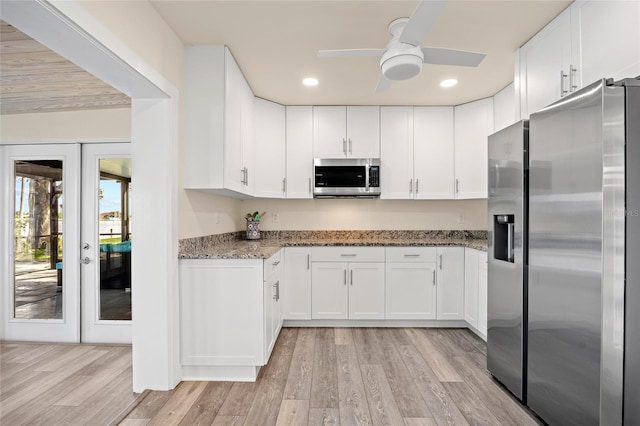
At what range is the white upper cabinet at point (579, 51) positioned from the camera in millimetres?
1682

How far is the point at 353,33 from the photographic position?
235cm

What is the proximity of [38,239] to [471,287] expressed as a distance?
420 centimetres

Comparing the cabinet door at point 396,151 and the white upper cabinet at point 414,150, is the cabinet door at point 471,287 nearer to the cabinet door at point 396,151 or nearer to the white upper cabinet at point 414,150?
the white upper cabinet at point 414,150

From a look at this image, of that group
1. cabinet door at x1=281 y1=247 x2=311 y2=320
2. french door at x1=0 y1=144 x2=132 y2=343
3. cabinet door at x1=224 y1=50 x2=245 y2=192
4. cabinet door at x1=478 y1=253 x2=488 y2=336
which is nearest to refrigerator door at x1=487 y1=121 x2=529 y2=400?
cabinet door at x1=478 y1=253 x2=488 y2=336

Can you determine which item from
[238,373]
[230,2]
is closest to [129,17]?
[230,2]

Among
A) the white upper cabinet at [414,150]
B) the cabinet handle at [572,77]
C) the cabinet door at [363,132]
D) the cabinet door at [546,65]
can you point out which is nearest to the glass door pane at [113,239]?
the cabinet door at [363,132]

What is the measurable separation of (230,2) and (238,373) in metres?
2.43

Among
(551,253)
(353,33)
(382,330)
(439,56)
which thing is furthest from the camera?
(382,330)

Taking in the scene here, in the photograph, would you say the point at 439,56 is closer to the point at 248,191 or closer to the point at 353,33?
the point at 353,33

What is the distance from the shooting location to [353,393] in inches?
88.5

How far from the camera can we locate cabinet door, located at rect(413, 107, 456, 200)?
3.85m

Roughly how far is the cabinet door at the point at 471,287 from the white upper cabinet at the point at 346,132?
1.45m

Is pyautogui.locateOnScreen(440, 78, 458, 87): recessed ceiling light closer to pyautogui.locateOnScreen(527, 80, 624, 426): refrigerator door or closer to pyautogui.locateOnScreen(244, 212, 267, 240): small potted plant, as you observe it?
pyautogui.locateOnScreen(527, 80, 624, 426): refrigerator door

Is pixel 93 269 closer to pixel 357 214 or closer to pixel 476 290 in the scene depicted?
pixel 357 214
